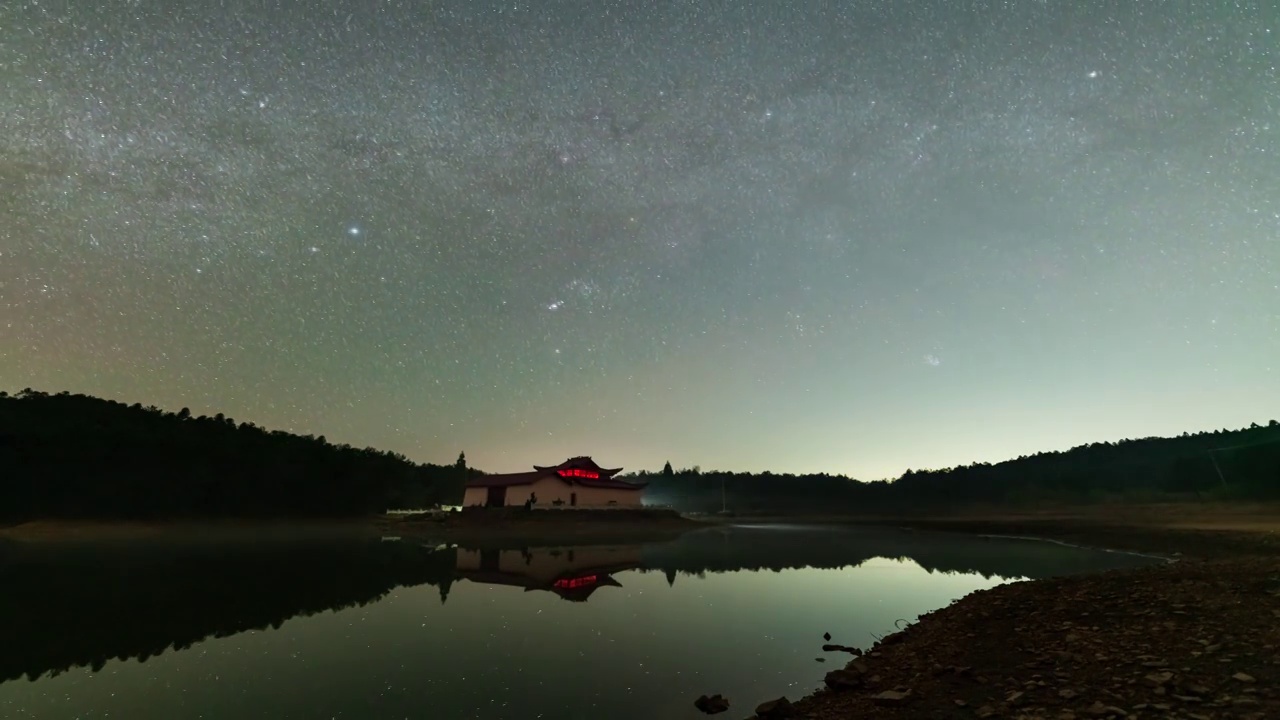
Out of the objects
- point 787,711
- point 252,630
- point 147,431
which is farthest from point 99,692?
point 147,431

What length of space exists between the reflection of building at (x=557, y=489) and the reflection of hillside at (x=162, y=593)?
2971 cm

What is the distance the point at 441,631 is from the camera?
20359mm

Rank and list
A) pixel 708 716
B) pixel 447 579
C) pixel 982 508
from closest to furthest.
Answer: pixel 708 716 < pixel 447 579 < pixel 982 508

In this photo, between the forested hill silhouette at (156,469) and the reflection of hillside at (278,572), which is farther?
the forested hill silhouette at (156,469)

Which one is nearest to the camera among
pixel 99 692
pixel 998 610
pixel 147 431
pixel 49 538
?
pixel 99 692

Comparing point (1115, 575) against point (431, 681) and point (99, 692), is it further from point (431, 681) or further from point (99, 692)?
point (99, 692)

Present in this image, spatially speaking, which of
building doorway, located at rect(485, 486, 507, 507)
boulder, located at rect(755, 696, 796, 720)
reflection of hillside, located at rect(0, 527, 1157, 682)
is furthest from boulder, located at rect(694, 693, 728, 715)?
building doorway, located at rect(485, 486, 507, 507)

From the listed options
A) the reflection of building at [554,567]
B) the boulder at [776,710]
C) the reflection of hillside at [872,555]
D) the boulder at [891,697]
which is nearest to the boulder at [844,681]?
the boulder at [891,697]

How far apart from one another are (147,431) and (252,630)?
3691 inches

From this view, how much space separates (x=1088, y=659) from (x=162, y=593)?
37054 millimetres

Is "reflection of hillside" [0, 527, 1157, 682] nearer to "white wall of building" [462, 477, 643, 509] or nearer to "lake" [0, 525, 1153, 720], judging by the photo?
"lake" [0, 525, 1153, 720]

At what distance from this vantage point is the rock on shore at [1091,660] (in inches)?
345

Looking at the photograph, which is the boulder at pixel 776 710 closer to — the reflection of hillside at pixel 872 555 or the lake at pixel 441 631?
the lake at pixel 441 631

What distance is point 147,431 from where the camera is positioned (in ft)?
293
